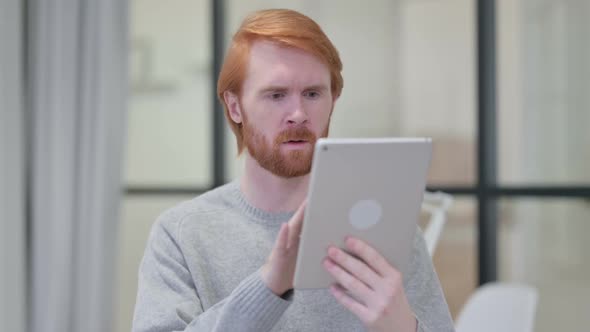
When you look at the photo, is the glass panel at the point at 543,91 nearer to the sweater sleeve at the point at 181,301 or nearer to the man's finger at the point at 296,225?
the sweater sleeve at the point at 181,301

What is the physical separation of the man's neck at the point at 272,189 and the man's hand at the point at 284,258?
0.23m

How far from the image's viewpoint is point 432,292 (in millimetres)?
1149

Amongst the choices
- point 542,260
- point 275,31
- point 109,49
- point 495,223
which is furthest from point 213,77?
point 275,31

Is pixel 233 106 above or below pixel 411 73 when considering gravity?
below

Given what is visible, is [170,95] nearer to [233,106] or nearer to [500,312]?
[500,312]

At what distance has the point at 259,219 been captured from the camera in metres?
1.16

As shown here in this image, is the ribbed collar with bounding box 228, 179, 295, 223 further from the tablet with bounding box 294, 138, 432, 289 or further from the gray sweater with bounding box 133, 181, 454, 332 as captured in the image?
the tablet with bounding box 294, 138, 432, 289

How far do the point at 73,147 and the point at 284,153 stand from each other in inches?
74.3

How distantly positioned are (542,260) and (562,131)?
50 cm

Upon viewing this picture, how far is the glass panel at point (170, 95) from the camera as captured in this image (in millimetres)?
3311

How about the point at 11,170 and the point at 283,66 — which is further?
the point at 11,170

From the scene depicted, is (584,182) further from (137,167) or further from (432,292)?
(137,167)

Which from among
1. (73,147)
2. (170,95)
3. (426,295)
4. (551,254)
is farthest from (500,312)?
(170,95)

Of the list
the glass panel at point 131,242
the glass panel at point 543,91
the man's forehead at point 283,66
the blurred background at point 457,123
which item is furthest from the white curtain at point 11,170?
the glass panel at point 543,91
